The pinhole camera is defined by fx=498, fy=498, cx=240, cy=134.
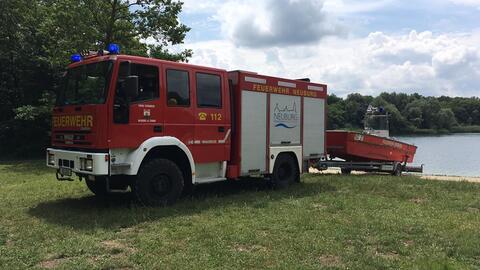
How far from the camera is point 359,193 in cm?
1160

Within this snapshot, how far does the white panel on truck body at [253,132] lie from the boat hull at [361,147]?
18.9 feet

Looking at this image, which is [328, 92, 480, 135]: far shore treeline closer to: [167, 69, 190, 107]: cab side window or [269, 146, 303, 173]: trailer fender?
[269, 146, 303, 173]: trailer fender

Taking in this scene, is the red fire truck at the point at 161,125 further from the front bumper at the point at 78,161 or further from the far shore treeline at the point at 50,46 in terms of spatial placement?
the far shore treeline at the point at 50,46

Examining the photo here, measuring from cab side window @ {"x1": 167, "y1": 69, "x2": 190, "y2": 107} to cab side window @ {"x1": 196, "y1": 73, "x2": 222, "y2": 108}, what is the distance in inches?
12.8

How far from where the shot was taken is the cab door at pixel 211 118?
1014cm

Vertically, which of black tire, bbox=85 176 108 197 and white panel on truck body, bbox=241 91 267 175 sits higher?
white panel on truck body, bbox=241 91 267 175

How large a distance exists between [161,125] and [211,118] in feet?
4.50

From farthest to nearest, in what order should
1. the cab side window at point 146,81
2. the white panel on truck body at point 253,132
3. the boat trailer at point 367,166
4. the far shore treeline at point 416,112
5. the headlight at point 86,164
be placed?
the far shore treeline at point 416,112
the boat trailer at point 367,166
the white panel on truck body at point 253,132
the cab side window at point 146,81
the headlight at point 86,164

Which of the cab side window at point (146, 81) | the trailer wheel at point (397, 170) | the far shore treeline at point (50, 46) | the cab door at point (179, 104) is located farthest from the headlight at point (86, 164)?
the trailer wheel at point (397, 170)

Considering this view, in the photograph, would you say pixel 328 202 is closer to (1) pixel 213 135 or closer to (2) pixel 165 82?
(1) pixel 213 135

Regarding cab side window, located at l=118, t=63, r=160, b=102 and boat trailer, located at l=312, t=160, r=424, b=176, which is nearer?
cab side window, located at l=118, t=63, r=160, b=102

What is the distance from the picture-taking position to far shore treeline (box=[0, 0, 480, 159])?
71.5ft

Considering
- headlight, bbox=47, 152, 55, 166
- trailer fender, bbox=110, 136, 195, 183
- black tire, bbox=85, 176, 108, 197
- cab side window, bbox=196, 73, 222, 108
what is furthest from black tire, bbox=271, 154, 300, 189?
headlight, bbox=47, 152, 55, 166

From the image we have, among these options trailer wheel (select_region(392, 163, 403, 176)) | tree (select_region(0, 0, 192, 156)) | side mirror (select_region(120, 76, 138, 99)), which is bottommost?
trailer wheel (select_region(392, 163, 403, 176))
